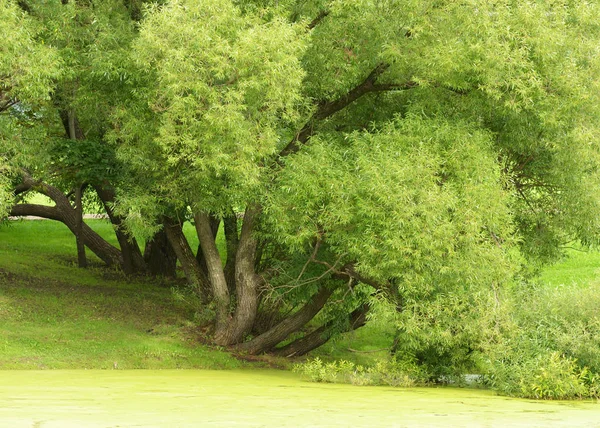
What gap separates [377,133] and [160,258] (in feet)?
46.7

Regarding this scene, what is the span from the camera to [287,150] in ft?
74.8

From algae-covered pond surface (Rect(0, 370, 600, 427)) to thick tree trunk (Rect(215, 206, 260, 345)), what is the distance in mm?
5845

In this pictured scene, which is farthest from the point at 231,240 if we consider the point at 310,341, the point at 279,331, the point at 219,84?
the point at 219,84

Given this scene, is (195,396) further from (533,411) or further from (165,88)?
(165,88)

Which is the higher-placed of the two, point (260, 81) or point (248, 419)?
point (260, 81)

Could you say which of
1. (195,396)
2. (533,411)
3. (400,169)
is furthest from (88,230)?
(533,411)

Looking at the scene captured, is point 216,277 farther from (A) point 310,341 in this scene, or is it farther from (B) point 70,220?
(B) point 70,220

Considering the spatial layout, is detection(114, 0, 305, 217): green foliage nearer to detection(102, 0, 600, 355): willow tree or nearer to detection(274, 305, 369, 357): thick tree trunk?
detection(102, 0, 600, 355): willow tree

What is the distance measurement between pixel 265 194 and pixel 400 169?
12.2 feet

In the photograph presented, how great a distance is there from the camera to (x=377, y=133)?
1992cm

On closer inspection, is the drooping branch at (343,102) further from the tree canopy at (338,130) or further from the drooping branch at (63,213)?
the drooping branch at (63,213)

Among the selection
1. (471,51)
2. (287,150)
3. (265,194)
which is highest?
(471,51)

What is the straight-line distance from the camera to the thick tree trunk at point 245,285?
2328cm

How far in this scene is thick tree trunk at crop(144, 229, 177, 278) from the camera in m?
31.8
